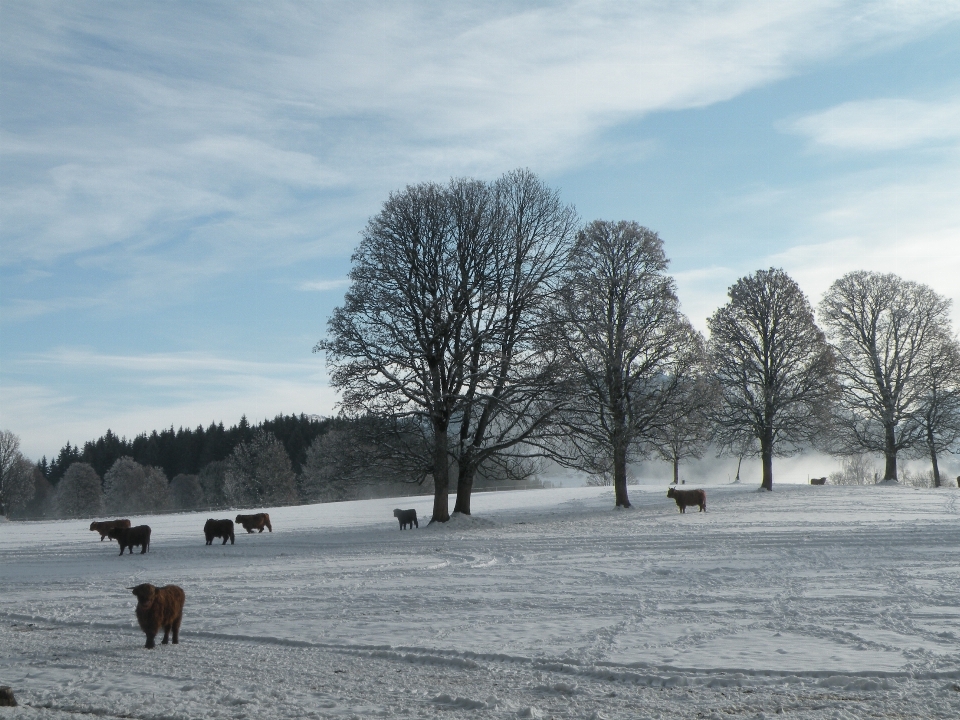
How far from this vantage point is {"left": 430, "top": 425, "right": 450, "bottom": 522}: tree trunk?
1176 inches

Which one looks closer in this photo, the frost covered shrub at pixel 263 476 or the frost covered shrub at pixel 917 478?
the frost covered shrub at pixel 917 478

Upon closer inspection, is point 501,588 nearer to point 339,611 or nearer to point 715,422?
point 339,611

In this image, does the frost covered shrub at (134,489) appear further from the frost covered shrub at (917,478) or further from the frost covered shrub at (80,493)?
the frost covered shrub at (917,478)

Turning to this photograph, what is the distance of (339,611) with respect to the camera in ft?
40.8

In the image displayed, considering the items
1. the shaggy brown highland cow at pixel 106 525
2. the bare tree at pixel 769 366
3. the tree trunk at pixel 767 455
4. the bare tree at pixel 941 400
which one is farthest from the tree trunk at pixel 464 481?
the bare tree at pixel 941 400

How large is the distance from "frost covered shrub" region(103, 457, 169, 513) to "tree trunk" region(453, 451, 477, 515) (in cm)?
7834

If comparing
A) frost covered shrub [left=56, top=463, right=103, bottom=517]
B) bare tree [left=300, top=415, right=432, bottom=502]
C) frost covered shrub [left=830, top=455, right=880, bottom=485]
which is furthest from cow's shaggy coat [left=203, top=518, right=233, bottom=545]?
frost covered shrub [left=56, top=463, right=103, bottom=517]

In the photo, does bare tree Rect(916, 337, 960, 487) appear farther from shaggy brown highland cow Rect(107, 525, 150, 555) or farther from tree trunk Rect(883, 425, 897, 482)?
shaggy brown highland cow Rect(107, 525, 150, 555)

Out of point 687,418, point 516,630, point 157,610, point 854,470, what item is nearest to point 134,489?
point 854,470

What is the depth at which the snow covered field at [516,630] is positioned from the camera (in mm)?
7391

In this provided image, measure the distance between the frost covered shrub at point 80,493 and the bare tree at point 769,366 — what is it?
276 feet

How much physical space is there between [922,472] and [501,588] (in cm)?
9562

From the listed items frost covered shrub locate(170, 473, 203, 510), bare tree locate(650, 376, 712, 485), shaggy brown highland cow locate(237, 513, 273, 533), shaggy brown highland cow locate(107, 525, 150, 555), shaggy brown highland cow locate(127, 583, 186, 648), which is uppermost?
bare tree locate(650, 376, 712, 485)

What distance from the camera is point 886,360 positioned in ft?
158
